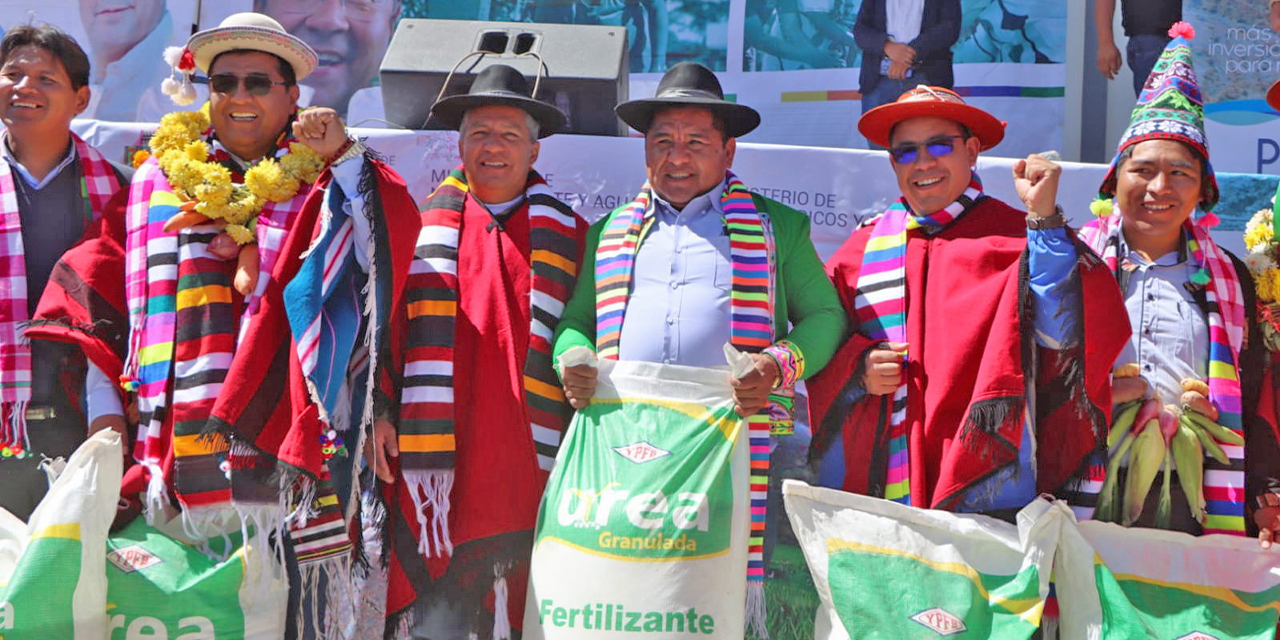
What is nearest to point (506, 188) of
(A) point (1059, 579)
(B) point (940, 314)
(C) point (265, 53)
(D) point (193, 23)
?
(C) point (265, 53)

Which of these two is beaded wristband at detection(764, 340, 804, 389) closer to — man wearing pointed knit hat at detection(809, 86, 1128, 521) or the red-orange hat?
man wearing pointed knit hat at detection(809, 86, 1128, 521)

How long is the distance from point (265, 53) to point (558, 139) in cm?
128

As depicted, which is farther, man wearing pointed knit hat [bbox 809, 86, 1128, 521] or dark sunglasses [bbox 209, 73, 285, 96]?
dark sunglasses [bbox 209, 73, 285, 96]

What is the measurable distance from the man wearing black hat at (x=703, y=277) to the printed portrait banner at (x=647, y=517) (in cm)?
10

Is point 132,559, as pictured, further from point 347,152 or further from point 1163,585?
point 1163,585

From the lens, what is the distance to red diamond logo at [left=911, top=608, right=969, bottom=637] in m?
2.98

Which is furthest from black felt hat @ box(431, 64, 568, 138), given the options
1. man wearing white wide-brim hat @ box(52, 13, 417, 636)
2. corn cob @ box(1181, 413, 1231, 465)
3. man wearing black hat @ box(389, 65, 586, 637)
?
corn cob @ box(1181, 413, 1231, 465)

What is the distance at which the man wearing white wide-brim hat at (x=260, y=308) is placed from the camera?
10.3 feet

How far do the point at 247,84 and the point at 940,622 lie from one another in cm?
241

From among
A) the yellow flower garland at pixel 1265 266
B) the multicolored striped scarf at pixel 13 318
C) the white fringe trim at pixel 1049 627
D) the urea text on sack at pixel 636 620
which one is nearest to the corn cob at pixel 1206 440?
the yellow flower garland at pixel 1265 266

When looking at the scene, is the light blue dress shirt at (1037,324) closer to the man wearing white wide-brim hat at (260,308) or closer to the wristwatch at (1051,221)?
the wristwatch at (1051,221)

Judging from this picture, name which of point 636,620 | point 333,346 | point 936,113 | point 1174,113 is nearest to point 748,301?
point 936,113

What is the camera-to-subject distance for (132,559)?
309 centimetres

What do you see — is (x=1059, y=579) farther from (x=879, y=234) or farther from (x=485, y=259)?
(x=485, y=259)
